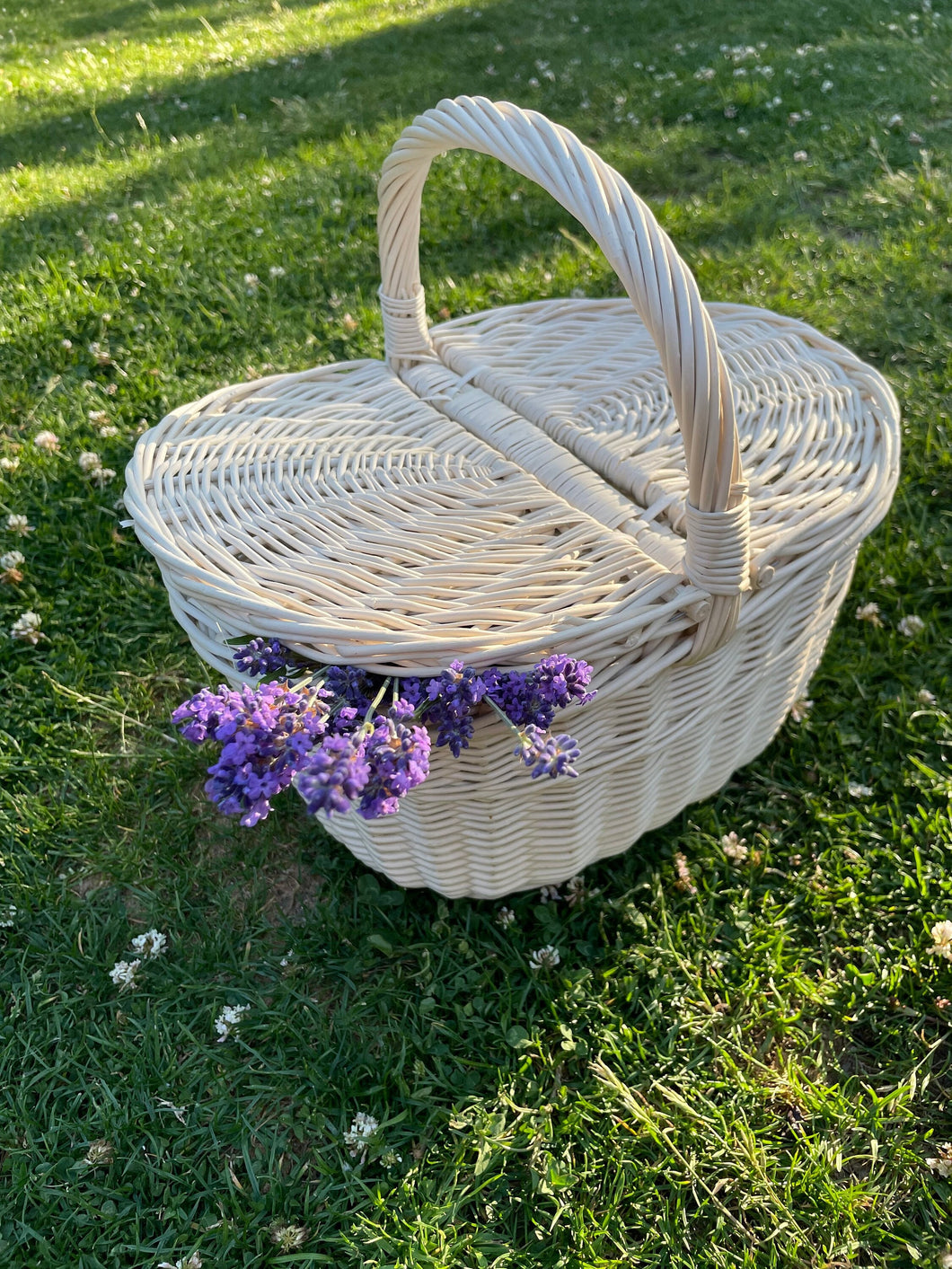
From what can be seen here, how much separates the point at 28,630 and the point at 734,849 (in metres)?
1.43

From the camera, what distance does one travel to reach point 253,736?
0.89 meters

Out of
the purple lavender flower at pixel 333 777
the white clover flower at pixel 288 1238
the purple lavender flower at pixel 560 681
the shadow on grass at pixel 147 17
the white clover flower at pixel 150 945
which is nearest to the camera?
the purple lavender flower at pixel 333 777

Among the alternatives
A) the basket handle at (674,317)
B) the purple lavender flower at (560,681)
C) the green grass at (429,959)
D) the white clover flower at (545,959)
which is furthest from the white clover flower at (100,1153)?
the basket handle at (674,317)

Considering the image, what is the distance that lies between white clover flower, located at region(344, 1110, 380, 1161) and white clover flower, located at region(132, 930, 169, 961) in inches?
16.4

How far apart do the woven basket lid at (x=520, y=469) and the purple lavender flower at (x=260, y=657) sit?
2cm

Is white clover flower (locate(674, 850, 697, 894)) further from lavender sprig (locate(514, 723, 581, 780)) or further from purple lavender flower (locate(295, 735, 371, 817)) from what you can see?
purple lavender flower (locate(295, 735, 371, 817))

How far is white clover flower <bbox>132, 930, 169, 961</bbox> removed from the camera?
1423mm

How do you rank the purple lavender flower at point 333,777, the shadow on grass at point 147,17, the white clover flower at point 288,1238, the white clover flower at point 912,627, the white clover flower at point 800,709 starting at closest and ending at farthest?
1. the purple lavender flower at point 333,777
2. the white clover flower at point 288,1238
3. the white clover flower at point 800,709
4. the white clover flower at point 912,627
5. the shadow on grass at point 147,17

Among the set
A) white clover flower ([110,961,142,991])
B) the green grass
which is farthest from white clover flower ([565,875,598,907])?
white clover flower ([110,961,142,991])

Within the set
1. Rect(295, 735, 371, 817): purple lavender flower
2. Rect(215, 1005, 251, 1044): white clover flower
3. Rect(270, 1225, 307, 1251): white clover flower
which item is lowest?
Rect(270, 1225, 307, 1251): white clover flower

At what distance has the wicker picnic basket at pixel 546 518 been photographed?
105 cm

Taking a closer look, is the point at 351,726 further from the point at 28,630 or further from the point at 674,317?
the point at 28,630

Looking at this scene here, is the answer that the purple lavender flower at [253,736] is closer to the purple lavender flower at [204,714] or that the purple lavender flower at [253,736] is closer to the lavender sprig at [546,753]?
the purple lavender flower at [204,714]

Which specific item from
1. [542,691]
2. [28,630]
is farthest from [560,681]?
[28,630]
